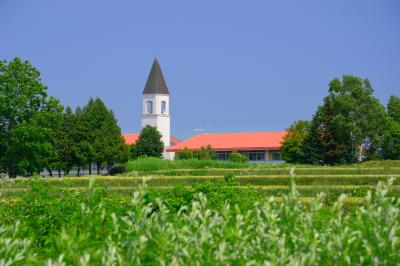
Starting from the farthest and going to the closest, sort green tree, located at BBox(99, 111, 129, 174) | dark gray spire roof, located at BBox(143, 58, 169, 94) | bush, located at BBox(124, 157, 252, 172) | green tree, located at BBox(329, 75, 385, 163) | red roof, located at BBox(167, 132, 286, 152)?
dark gray spire roof, located at BBox(143, 58, 169, 94), red roof, located at BBox(167, 132, 286, 152), green tree, located at BBox(99, 111, 129, 174), green tree, located at BBox(329, 75, 385, 163), bush, located at BBox(124, 157, 252, 172)

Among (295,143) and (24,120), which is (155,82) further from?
(24,120)

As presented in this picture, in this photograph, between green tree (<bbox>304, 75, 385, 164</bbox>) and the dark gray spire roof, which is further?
the dark gray spire roof

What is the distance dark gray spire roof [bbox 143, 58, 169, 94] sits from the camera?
104 metres

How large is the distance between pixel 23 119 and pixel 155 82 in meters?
55.4

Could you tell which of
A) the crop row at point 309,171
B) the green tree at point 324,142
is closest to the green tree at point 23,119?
the crop row at point 309,171

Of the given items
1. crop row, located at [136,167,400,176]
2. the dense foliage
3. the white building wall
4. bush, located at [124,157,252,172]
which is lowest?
the dense foliage

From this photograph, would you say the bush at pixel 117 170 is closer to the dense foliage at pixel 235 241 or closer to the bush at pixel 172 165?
the bush at pixel 172 165

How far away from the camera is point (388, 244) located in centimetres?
420

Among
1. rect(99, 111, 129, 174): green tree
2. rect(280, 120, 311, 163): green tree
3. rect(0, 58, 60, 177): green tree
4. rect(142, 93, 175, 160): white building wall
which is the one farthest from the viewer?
rect(142, 93, 175, 160): white building wall

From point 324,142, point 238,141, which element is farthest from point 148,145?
point 324,142

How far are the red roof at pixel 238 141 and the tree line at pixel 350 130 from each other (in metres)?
19.7

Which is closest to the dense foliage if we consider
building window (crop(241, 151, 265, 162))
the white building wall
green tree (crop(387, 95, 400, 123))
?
green tree (crop(387, 95, 400, 123))

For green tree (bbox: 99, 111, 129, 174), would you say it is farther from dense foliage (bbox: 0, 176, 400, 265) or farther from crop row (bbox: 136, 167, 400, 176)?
dense foliage (bbox: 0, 176, 400, 265)

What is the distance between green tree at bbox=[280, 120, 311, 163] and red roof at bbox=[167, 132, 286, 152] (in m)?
9.85
